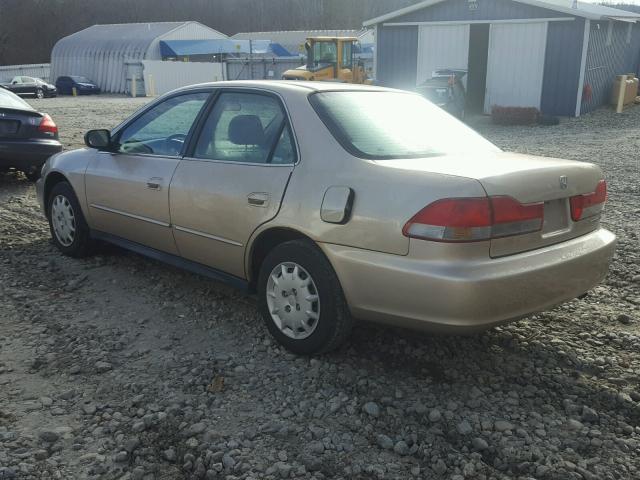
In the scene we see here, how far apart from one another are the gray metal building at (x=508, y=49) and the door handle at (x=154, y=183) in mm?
17849

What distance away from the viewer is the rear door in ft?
64.9

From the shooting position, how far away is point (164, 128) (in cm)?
478

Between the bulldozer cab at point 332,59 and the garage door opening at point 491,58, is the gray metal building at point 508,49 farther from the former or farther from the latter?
the bulldozer cab at point 332,59

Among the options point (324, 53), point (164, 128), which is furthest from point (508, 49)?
point (164, 128)

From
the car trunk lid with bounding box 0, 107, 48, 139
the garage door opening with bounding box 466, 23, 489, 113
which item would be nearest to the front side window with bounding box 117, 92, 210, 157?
the car trunk lid with bounding box 0, 107, 48, 139

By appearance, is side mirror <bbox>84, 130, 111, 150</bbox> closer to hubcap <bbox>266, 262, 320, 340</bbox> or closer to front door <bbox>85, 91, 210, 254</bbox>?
front door <bbox>85, 91, 210, 254</bbox>

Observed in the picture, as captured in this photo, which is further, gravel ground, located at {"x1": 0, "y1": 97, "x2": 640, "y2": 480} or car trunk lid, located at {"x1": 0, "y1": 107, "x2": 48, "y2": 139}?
car trunk lid, located at {"x1": 0, "y1": 107, "x2": 48, "y2": 139}

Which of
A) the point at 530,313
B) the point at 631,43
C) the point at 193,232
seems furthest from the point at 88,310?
the point at 631,43

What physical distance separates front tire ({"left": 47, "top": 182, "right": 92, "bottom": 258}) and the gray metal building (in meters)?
17.5

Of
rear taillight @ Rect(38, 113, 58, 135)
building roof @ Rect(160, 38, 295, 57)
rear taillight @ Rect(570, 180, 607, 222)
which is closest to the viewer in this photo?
rear taillight @ Rect(570, 180, 607, 222)

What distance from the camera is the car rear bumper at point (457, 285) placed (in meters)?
→ 3.00

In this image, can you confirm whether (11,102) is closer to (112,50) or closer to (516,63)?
(516,63)

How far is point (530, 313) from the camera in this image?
327 centimetres

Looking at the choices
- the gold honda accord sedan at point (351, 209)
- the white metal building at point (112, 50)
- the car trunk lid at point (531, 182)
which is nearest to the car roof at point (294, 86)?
the gold honda accord sedan at point (351, 209)
